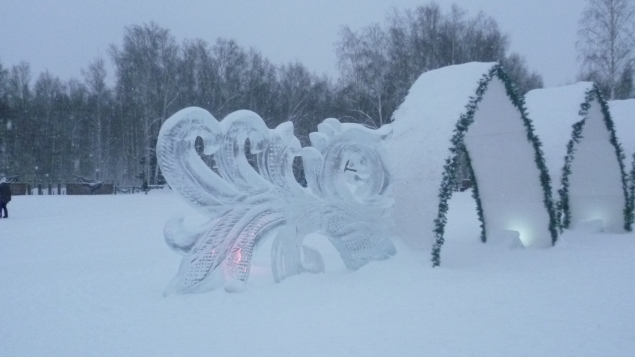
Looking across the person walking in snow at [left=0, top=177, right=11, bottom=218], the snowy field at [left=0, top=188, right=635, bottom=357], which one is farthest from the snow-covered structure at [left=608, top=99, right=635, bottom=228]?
the person walking in snow at [left=0, top=177, right=11, bottom=218]

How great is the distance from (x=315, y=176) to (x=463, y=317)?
290 cm

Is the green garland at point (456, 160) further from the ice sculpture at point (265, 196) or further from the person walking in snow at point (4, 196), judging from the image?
the person walking in snow at point (4, 196)

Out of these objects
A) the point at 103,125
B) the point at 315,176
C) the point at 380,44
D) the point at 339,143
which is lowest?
the point at 315,176

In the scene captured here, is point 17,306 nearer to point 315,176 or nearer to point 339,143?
point 315,176

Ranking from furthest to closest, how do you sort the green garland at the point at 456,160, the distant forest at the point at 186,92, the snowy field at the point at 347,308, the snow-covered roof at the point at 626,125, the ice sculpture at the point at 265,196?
the distant forest at the point at 186,92
the snow-covered roof at the point at 626,125
the green garland at the point at 456,160
the ice sculpture at the point at 265,196
the snowy field at the point at 347,308

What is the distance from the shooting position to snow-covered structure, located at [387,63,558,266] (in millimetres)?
7324

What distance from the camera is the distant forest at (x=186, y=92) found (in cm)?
2808

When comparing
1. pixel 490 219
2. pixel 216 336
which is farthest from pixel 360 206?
pixel 490 219

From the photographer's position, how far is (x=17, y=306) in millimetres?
6117

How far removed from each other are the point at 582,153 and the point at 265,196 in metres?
8.87

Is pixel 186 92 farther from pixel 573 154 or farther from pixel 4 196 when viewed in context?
pixel 573 154

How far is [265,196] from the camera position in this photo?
21.5 ft

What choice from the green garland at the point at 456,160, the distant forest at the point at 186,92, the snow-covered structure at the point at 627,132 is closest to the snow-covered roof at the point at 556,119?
the green garland at the point at 456,160

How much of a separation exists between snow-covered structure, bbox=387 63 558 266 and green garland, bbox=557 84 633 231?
83 centimetres
